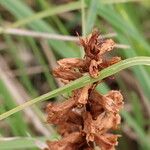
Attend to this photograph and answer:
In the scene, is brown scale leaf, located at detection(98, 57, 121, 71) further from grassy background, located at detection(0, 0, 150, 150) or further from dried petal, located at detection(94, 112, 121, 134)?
grassy background, located at detection(0, 0, 150, 150)

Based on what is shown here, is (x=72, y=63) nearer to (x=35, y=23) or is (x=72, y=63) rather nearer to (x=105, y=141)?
(x=105, y=141)

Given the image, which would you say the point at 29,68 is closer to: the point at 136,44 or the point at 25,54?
the point at 25,54

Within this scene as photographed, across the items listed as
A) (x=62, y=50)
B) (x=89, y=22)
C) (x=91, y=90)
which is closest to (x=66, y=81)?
(x=91, y=90)

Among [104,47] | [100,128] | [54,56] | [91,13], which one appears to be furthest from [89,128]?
[54,56]

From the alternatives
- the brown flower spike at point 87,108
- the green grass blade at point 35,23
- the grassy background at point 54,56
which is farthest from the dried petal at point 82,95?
the green grass blade at point 35,23

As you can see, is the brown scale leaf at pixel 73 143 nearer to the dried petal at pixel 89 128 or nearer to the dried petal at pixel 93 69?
the dried petal at pixel 89 128

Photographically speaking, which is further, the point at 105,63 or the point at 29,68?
the point at 29,68
